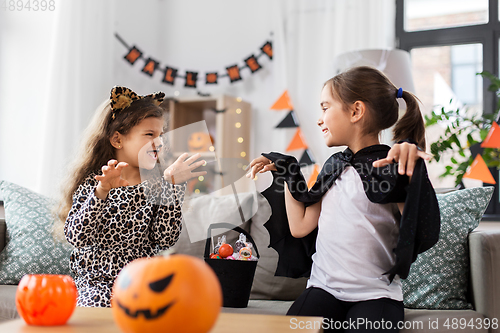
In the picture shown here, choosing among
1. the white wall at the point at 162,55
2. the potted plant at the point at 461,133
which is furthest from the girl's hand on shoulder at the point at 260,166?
the potted plant at the point at 461,133

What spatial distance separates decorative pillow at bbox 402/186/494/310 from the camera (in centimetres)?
140

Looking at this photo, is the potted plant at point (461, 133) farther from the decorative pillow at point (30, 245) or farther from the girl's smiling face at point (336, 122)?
the decorative pillow at point (30, 245)

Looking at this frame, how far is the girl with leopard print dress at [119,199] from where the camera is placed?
1.26 m

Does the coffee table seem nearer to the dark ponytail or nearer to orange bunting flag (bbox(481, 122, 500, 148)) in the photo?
the dark ponytail

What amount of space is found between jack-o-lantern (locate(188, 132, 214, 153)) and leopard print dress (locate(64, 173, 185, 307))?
15 centimetres

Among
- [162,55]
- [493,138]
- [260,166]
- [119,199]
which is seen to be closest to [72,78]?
[162,55]

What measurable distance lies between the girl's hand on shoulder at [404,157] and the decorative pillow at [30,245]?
1.22m

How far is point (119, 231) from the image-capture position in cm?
134

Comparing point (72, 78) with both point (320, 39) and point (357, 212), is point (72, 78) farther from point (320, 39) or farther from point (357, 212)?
point (357, 212)

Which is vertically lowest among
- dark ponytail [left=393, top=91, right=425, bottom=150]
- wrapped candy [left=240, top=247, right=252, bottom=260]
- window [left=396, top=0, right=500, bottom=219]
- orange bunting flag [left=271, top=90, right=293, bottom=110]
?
wrapped candy [left=240, top=247, right=252, bottom=260]

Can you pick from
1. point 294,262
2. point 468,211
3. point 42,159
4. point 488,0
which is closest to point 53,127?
point 42,159

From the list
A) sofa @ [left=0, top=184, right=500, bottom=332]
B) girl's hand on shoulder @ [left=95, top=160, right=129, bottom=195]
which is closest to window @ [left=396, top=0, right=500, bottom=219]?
sofa @ [left=0, top=184, right=500, bottom=332]

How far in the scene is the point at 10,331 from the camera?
723mm

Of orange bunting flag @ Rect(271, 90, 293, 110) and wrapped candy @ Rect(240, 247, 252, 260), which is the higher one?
orange bunting flag @ Rect(271, 90, 293, 110)
